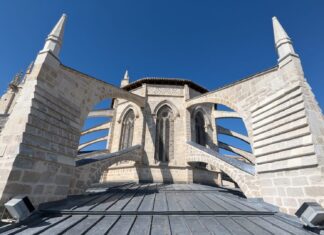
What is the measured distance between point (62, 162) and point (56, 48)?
11.9 feet

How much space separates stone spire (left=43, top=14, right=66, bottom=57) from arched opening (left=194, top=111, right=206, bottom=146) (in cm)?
903

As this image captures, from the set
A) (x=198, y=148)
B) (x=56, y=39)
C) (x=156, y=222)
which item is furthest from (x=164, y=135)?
(x=156, y=222)

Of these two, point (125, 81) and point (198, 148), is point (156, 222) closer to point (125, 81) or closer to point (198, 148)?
point (198, 148)

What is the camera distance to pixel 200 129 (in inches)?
480

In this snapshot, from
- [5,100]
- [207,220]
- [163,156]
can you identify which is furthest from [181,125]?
[5,100]

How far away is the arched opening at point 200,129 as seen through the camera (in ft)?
39.1

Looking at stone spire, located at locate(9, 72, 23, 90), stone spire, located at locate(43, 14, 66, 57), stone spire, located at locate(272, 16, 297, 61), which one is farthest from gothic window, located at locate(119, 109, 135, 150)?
stone spire, located at locate(9, 72, 23, 90)

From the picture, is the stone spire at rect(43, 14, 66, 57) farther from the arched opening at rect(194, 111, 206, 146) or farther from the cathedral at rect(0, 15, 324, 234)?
the arched opening at rect(194, 111, 206, 146)

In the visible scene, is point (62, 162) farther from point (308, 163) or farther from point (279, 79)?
point (279, 79)

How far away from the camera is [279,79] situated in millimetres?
5395

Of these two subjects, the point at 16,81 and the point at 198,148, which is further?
the point at 16,81

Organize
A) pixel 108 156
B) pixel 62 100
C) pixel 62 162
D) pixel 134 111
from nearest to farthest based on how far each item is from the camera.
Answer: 1. pixel 62 162
2. pixel 62 100
3. pixel 108 156
4. pixel 134 111

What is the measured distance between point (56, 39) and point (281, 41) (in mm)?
7307

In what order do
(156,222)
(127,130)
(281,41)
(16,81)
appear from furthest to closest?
(16,81) < (127,130) < (281,41) < (156,222)
